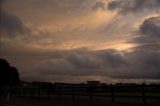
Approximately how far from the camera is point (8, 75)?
82812 mm

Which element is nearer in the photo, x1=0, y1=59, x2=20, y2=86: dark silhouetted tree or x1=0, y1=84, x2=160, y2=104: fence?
x1=0, y1=84, x2=160, y2=104: fence

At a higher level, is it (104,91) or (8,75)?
(8,75)

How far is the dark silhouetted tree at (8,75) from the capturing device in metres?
81.5

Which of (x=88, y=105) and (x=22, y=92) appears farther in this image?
(x=22, y=92)

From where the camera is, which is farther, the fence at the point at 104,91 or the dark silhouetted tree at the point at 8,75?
the dark silhouetted tree at the point at 8,75

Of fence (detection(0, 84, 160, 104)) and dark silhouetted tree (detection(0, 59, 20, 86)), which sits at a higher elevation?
dark silhouetted tree (detection(0, 59, 20, 86))

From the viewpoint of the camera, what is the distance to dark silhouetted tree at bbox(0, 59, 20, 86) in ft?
267

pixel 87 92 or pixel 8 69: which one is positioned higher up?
pixel 8 69

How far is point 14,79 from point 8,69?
9.35ft

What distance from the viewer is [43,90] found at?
4569 centimetres

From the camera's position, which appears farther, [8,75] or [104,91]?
[8,75]

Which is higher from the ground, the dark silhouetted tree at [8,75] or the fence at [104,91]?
the dark silhouetted tree at [8,75]

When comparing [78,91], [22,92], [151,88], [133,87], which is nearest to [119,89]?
[133,87]

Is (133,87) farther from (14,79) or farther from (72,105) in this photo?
(14,79)
